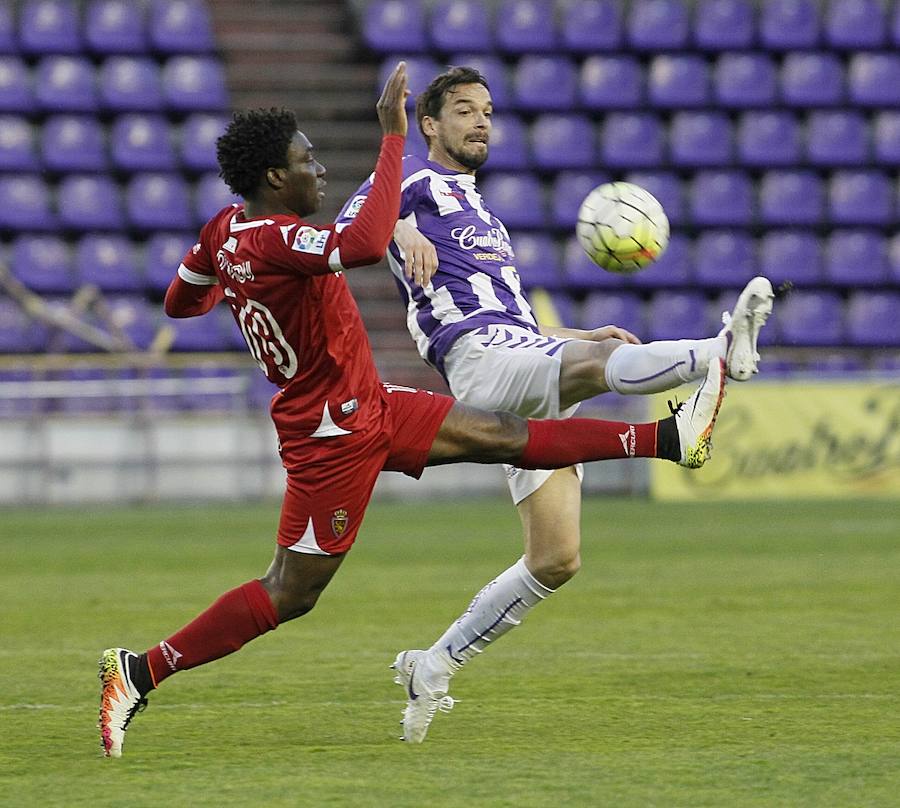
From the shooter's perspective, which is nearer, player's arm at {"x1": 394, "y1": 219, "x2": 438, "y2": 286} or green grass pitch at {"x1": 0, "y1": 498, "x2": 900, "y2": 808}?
green grass pitch at {"x1": 0, "y1": 498, "x2": 900, "y2": 808}

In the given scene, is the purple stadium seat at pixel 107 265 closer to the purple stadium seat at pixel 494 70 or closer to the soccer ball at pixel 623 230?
the purple stadium seat at pixel 494 70

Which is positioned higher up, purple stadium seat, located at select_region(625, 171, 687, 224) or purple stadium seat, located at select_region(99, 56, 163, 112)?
purple stadium seat, located at select_region(99, 56, 163, 112)

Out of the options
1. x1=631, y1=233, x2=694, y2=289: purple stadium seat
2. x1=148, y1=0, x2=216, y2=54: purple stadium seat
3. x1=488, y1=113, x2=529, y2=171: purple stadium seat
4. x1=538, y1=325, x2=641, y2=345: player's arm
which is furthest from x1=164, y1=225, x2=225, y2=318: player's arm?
x1=148, y1=0, x2=216, y2=54: purple stadium seat

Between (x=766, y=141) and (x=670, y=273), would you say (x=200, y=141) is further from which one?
(x=766, y=141)

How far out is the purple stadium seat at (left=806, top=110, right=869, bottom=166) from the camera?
19.4 m

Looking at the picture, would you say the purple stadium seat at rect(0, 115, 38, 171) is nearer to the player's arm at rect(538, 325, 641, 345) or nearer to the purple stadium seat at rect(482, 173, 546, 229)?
the purple stadium seat at rect(482, 173, 546, 229)

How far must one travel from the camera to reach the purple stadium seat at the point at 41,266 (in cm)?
1783

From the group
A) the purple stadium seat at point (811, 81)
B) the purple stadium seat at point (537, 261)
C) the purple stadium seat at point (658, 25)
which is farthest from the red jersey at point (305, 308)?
the purple stadium seat at point (811, 81)

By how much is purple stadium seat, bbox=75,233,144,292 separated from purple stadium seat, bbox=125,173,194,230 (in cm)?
40

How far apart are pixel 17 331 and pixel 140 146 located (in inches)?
111

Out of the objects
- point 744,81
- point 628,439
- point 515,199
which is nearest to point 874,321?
point 744,81

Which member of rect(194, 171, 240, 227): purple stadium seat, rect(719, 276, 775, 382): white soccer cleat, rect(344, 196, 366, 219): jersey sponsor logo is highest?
rect(344, 196, 366, 219): jersey sponsor logo

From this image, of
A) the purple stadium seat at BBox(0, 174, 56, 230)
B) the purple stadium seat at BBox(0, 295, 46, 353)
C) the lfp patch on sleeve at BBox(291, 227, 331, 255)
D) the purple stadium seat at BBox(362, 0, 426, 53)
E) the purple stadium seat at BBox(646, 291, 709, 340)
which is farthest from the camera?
the purple stadium seat at BBox(362, 0, 426, 53)

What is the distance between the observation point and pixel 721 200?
19.1m
